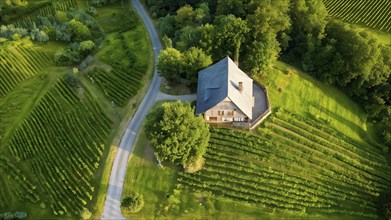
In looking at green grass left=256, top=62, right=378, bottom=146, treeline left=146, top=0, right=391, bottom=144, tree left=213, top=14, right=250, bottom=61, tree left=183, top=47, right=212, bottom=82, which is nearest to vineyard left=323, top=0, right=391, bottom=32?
treeline left=146, top=0, right=391, bottom=144

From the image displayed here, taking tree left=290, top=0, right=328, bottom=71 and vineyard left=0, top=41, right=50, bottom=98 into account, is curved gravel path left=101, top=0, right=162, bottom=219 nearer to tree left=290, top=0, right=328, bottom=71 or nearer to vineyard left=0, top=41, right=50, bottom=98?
vineyard left=0, top=41, right=50, bottom=98

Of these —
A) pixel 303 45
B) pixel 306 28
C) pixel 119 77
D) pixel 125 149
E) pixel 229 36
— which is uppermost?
pixel 306 28

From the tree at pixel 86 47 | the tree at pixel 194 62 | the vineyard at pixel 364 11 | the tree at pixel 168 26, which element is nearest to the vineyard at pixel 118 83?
the tree at pixel 86 47

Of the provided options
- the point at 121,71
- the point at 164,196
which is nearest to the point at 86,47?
the point at 121,71

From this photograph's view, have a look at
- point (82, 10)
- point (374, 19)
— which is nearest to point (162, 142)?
point (82, 10)

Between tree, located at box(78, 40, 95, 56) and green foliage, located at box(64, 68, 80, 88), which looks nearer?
green foliage, located at box(64, 68, 80, 88)

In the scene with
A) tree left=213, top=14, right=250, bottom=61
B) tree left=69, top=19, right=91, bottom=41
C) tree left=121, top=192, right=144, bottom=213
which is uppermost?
tree left=69, top=19, right=91, bottom=41

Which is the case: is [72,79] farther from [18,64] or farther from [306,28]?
[306,28]
